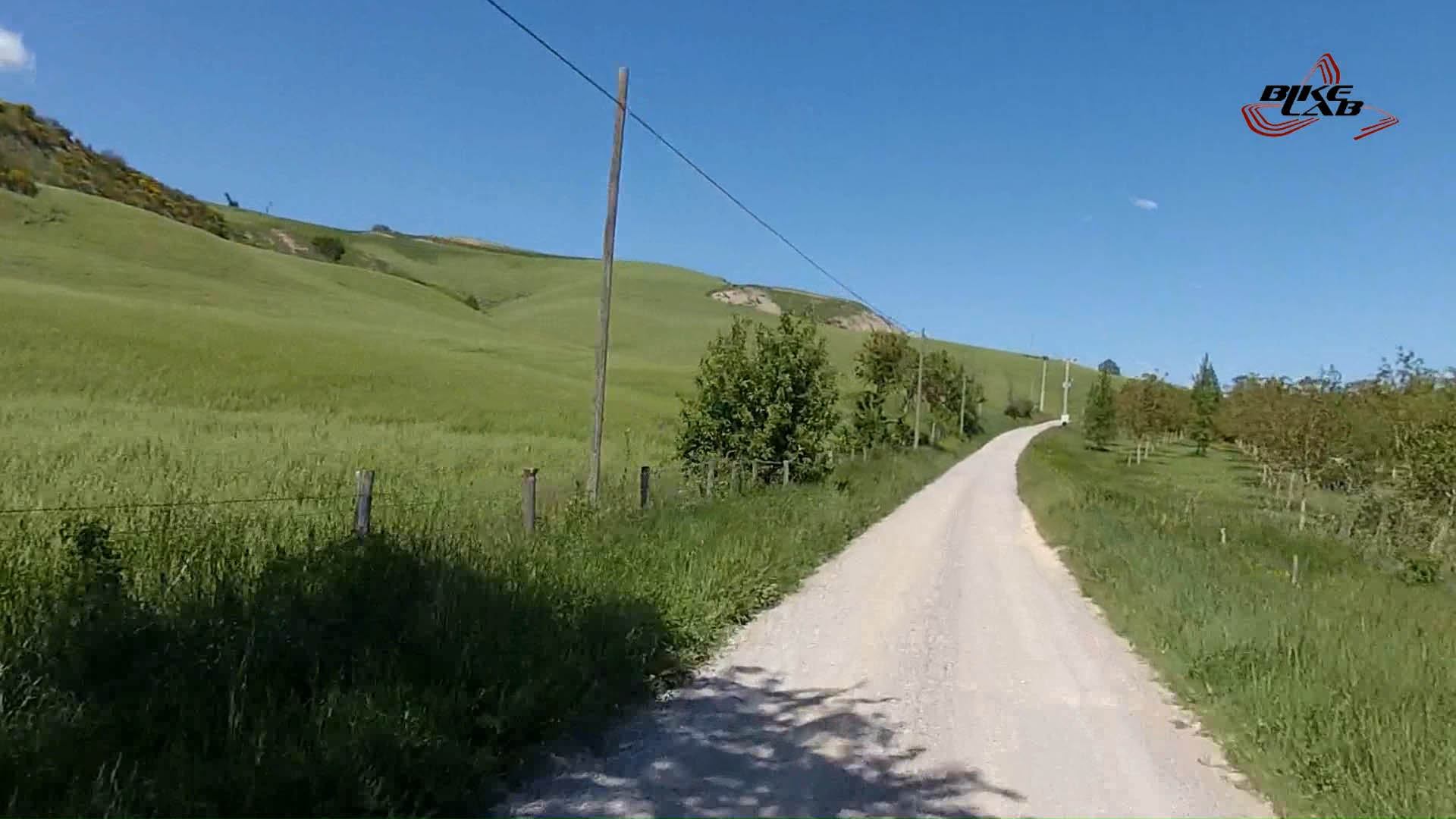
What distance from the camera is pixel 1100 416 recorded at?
239 ft

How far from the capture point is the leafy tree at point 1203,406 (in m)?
75.8

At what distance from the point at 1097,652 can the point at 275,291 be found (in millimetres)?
63437

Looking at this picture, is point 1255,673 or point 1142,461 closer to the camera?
point 1255,673

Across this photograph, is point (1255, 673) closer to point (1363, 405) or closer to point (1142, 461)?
point (1363, 405)

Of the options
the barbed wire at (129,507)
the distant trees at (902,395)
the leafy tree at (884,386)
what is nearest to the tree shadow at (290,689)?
the barbed wire at (129,507)

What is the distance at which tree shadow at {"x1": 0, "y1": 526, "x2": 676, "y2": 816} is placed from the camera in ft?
13.2

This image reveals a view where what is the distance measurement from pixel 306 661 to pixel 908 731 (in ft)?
12.3

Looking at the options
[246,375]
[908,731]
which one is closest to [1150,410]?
[246,375]

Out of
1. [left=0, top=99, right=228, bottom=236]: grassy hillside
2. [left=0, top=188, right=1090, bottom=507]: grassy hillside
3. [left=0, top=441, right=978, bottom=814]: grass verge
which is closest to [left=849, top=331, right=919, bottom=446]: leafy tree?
[left=0, top=188, right=1090, bottom=507]: grassy hillside

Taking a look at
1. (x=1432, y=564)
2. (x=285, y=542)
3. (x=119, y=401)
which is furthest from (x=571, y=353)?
(x=285, y=542)

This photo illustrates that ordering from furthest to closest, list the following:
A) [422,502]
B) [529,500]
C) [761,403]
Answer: [761,403], [422,502], [529,500]

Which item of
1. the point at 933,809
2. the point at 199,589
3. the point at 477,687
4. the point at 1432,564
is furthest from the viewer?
the point at 1432,564

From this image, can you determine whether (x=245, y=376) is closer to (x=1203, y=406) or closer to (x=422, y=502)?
(x=422, y=502)

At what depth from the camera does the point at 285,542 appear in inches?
292
